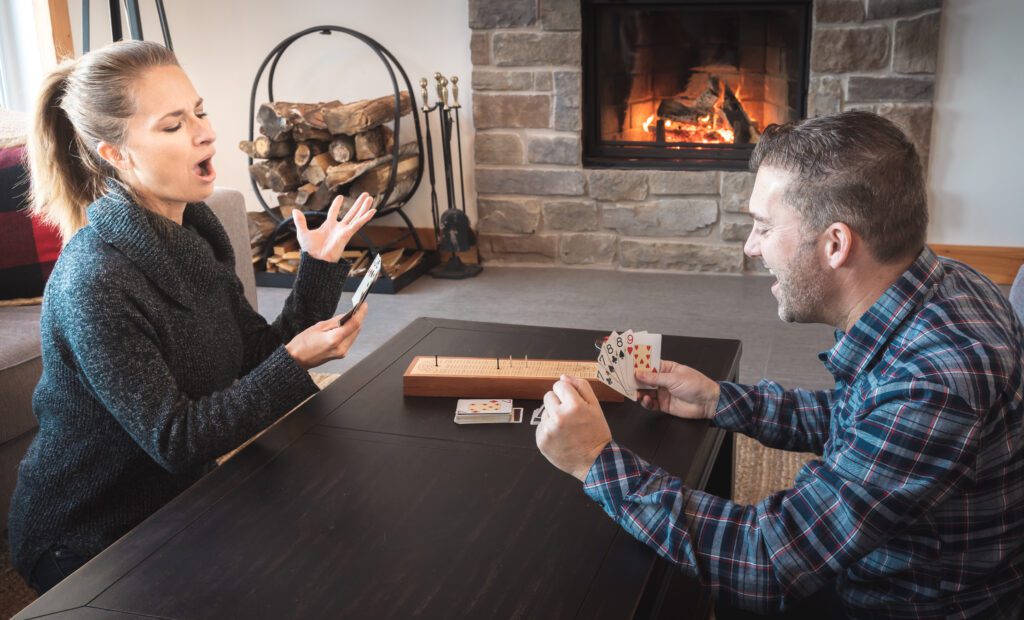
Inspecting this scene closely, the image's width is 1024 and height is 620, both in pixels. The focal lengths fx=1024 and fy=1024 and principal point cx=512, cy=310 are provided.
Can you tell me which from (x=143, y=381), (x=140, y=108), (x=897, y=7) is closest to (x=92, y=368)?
(x=143, y=381)

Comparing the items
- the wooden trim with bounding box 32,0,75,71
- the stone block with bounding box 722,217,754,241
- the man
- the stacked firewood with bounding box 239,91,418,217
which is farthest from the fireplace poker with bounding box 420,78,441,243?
the man

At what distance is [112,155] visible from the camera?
1674mm

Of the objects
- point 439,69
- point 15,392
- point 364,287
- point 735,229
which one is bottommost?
point 735,229

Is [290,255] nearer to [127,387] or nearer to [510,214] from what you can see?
[510,214]

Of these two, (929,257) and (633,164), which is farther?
(633,164)

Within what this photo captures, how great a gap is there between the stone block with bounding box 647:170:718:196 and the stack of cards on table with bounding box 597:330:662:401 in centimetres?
267

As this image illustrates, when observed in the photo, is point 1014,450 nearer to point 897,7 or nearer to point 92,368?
point 92,368

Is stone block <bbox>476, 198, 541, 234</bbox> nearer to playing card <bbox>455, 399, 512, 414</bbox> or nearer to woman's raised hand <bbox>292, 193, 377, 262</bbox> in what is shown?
woman's raised hand <bbox>292, 193, 377, 262</bbox>

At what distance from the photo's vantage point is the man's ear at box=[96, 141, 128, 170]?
166 cm

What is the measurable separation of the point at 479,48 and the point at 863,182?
319 cm

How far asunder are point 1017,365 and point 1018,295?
0.74 meters

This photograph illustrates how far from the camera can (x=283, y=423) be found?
1.61 meters

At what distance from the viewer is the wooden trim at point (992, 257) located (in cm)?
393

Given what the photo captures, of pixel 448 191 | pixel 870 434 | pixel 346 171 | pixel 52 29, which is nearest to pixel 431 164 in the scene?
pixel 448 191
